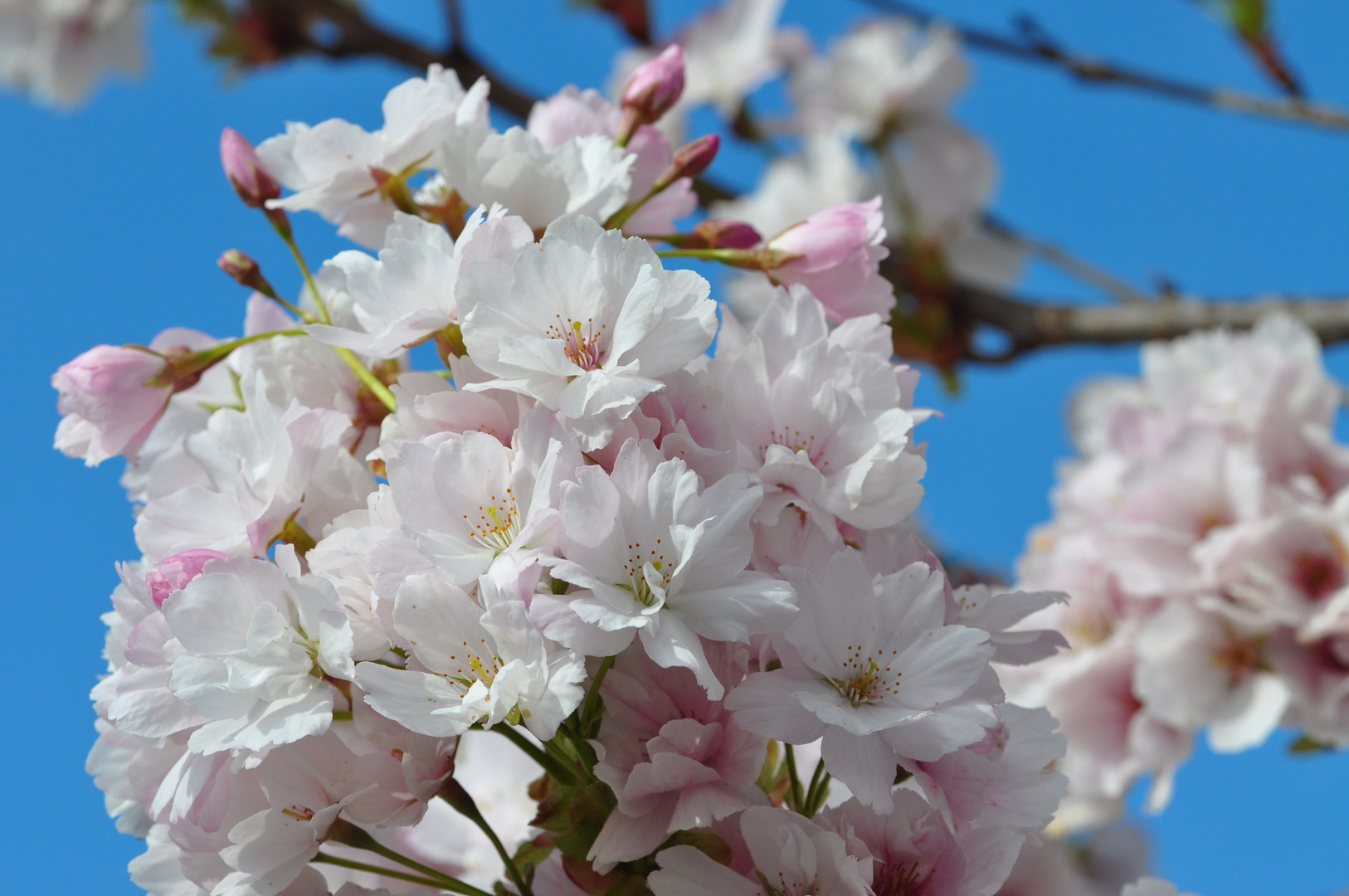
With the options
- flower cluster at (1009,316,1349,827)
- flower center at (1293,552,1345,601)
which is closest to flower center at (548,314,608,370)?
flower cluster at (1009,316,1349,827)

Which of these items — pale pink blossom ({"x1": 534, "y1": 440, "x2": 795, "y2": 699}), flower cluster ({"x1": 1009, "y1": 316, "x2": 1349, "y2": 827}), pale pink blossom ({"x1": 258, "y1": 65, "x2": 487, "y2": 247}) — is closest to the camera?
pale pink blossom ({"x1": 534, "y1": 440, "x2": 795, "y2": 699})

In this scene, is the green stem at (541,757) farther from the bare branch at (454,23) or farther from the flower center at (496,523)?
the bare branch at (454,23)

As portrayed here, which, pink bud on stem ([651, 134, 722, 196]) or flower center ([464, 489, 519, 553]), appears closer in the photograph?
flower center ([464, 489, 519, 553])

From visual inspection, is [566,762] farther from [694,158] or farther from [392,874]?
[694,158]

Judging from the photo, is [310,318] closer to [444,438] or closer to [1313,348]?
[444,438]

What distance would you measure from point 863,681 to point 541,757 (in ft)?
0.67

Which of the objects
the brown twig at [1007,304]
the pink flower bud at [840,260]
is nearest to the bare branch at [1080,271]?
the brown twig at [1007,304]

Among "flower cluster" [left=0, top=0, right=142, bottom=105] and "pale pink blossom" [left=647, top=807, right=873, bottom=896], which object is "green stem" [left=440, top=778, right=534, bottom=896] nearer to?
"pale pink blossom" [left=647, top=807, right=873, bottom=896]

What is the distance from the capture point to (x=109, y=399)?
0.81 metres

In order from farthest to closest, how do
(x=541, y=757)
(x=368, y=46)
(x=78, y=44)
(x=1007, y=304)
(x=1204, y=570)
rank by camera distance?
(x=78, y=44) → (x=368, y=46) → (x=1007, y=304) → (x=1204, y=570) → (x=541, y=757)

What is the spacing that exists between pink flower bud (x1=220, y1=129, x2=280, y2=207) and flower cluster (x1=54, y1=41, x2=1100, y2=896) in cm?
11

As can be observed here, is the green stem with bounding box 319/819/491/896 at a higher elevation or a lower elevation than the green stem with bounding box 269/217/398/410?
lower

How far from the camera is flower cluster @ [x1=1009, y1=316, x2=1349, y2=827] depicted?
1.49 m

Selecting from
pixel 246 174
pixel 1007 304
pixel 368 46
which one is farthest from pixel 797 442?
pixel 368 46
